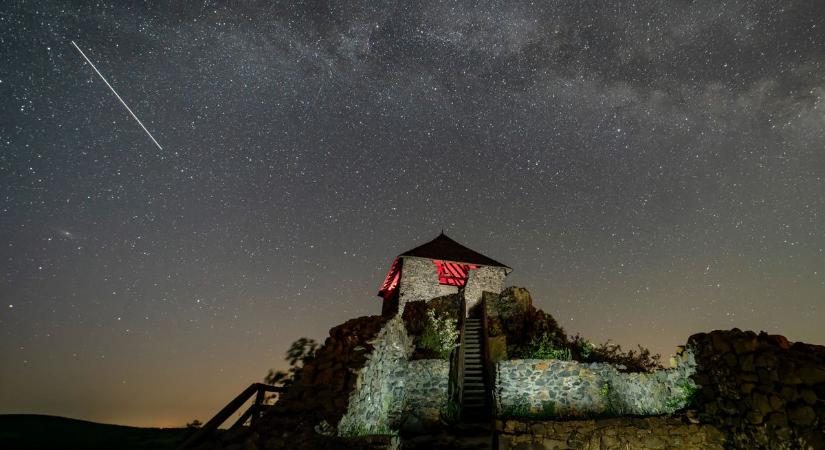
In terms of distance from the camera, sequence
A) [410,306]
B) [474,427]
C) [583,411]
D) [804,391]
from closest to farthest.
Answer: [804,391] < [474,427] < [583,411] < [410,306]

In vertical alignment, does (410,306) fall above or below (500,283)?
below

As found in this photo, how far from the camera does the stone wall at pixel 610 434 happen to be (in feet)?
21.9

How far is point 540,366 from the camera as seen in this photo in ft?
34.7

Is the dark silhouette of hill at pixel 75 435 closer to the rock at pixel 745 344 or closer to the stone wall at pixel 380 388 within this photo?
the stone wall at pixel 380 388

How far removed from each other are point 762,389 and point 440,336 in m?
9.42

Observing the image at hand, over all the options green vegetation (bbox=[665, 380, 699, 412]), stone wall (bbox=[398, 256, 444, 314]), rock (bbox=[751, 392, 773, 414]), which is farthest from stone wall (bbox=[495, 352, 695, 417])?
stone wall (bbox=[398, 256, 444, 314])

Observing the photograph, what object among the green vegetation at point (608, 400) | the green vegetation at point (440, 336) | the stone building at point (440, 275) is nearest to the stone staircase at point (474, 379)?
the green vegetation at point (440, 336)

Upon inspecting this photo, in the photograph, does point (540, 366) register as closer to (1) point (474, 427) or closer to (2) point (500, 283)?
(1) point (474, 427)

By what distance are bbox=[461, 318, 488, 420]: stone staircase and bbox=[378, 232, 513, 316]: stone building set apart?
683 cm

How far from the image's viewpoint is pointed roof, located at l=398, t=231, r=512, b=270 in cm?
2391

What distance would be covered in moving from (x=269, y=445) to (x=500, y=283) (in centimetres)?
2024

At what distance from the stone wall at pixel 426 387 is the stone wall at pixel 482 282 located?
1034 cm

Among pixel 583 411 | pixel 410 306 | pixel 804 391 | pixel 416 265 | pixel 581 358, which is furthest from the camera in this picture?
pixel 416 265

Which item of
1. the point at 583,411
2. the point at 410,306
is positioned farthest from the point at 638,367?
the point at 410,306
